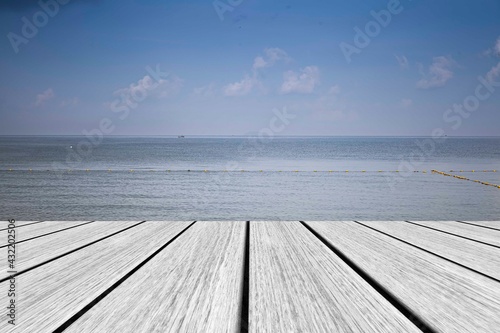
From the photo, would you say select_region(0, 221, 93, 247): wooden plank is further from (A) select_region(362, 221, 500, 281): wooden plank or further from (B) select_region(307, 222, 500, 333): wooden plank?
(A) select_region(362, 221, 500, 281): wooden plank

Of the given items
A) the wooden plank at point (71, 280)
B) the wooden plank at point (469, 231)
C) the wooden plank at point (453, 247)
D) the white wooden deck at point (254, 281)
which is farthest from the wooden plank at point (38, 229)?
the wooden plank at point (469, 231)

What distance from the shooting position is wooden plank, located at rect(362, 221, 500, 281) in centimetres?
95

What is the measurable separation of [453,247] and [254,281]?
2.20 feet

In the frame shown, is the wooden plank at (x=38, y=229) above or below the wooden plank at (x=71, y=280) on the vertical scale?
above

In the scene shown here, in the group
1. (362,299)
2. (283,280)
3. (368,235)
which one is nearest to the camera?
(362,299)

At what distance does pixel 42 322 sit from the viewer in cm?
62

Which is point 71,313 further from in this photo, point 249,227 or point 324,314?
point 249,227

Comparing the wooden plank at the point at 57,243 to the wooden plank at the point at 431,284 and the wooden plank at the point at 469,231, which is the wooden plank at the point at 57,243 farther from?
the wooden plank at the point at 469,231

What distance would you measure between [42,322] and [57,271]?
0.27 meters

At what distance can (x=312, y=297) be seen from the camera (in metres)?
0.72

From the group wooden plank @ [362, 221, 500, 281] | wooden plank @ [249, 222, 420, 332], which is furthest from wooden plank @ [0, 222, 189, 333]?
wooden plank @ [362, 221, 500, 281]

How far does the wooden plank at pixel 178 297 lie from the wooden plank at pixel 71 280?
0.04 metres

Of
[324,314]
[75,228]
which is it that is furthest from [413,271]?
[75,228]

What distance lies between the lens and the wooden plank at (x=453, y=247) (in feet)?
3.11
